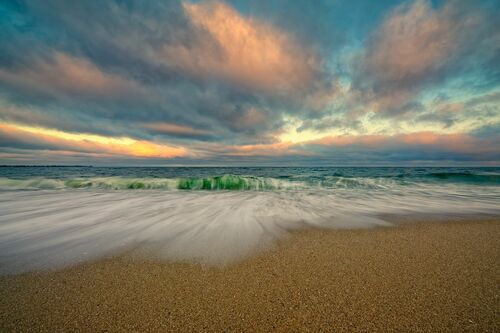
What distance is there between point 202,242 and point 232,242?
1.37ft

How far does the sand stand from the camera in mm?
1400

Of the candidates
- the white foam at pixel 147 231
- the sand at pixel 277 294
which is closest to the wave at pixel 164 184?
the white foam at pixel 147 231

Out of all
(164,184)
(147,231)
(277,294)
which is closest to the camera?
(277,294)

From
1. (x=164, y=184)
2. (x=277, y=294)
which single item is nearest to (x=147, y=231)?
(x=277, y=294)

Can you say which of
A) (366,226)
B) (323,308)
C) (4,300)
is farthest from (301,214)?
(4,300)

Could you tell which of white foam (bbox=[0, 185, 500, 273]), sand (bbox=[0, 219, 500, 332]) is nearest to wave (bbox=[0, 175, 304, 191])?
white foam (bbox=[0, 185, 500, 273])

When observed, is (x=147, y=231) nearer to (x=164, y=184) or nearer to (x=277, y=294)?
(x=277, y=294)

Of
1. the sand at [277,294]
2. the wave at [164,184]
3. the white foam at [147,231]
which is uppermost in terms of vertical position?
the sand at [277,294]

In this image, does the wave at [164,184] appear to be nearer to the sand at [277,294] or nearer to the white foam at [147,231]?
the white foam at [147,231]

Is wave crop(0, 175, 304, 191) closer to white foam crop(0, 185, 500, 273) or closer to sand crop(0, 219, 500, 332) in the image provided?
white foam crop(0, 185, 500, 273)

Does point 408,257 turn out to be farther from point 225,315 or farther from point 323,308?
point 225,315

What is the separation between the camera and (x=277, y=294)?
1681 mm

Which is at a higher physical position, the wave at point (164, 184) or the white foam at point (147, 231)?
the white foam at point (147, 231)

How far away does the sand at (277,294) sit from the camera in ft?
4.59
